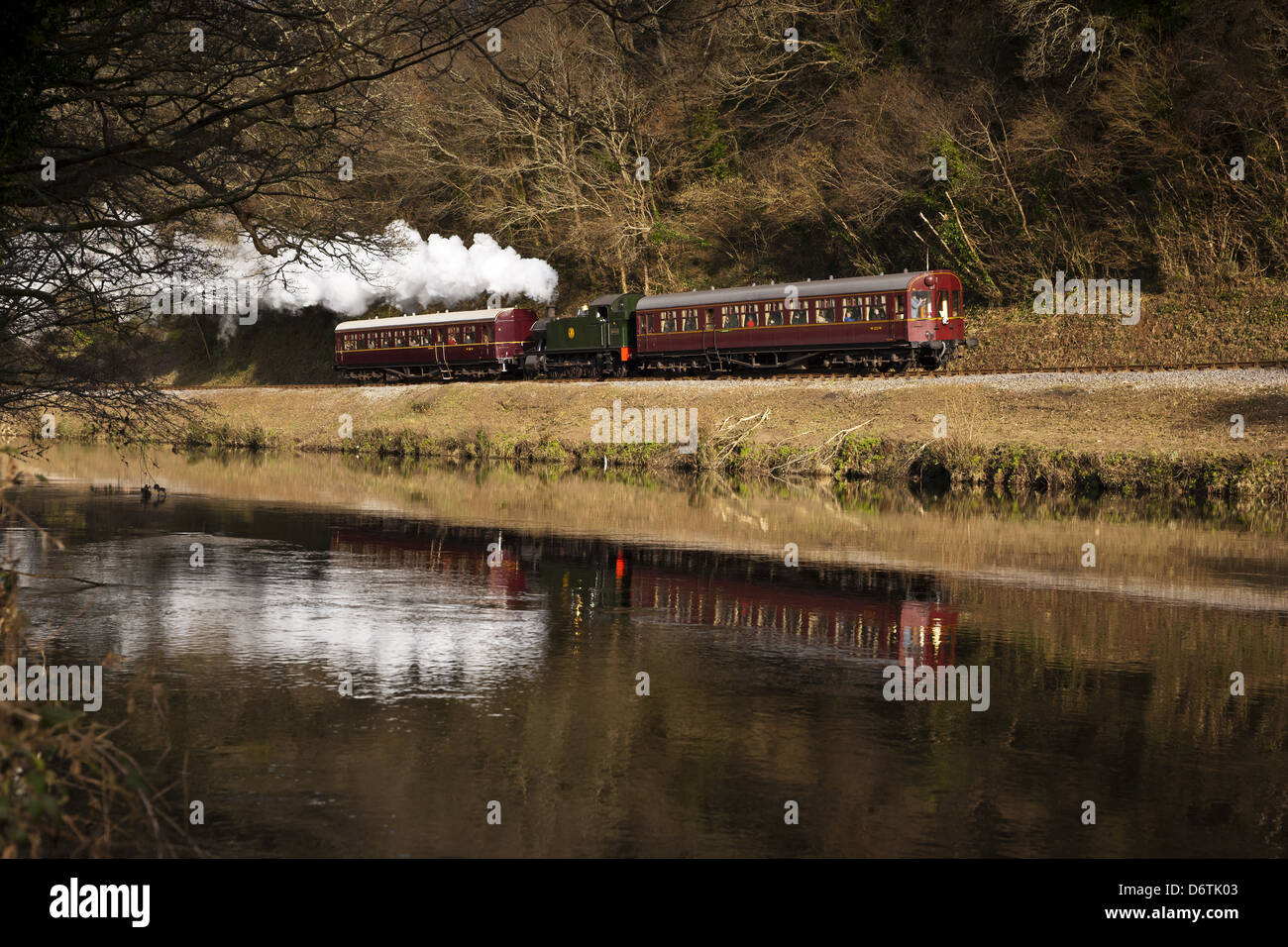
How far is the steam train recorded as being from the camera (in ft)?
124

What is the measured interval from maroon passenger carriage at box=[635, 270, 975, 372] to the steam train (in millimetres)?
38

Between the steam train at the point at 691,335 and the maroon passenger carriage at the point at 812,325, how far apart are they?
0.13ft

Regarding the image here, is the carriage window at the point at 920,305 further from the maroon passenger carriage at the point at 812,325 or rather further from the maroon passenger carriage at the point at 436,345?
the maroon passenger carriage at the point at 436,345

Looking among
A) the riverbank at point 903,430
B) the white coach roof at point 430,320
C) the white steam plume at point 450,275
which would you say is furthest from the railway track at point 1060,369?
the white steam plume at point 450,275

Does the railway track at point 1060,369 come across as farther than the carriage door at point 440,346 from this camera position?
No

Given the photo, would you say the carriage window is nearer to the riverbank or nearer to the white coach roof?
the riverbank

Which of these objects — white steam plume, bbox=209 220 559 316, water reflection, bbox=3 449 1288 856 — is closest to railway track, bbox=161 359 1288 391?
water reflection, bbox=3 449 1288 856

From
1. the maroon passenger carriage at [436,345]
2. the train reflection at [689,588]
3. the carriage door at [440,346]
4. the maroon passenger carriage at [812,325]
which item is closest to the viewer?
the train reflection at [689,588]

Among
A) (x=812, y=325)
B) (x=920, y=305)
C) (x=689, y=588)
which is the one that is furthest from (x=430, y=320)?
(x=689, y=588)

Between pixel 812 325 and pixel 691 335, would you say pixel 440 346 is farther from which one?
pixel 812 325

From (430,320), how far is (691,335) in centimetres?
1342

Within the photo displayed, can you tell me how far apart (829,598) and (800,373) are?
25.7 m

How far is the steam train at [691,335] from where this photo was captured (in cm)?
3778
